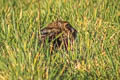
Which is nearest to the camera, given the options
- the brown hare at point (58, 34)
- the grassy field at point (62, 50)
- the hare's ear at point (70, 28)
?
the grassy field at point (62, 50)

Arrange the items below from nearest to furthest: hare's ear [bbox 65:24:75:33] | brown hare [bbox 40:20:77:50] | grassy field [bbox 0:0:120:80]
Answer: grassy field [bbox 0:0:120:80] < brown hare [bbox 40:20:77:50] < hare's ear [bbox 65:24:75:33]

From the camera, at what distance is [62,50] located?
3.35 meters

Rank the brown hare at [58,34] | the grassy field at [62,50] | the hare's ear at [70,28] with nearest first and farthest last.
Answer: the grassy field at [62,50] < the brown hare at [58,34] < the hare's ear at [70,28]

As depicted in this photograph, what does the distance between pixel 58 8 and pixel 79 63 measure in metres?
1.75

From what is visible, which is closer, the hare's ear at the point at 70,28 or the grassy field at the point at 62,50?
the grassy field at the point at 62,50

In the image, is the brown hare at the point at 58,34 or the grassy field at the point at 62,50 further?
the brown hare at the point at 58,34

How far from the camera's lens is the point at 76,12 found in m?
4.38

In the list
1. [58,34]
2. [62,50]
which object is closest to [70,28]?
[58,34]

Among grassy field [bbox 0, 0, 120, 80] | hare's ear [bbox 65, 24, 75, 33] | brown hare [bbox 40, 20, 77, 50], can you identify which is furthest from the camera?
hare's ear [bbox 65, 24, 75, 33]

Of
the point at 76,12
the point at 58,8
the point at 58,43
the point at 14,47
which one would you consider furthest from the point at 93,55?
the point at 58,8

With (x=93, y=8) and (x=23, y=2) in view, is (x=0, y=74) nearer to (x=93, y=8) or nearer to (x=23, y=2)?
(x=93, y=8)

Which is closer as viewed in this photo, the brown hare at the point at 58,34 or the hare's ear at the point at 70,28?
the brown hare at the point at 58,34

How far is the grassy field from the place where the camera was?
2830mm

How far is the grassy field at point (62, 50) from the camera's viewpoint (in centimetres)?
283
